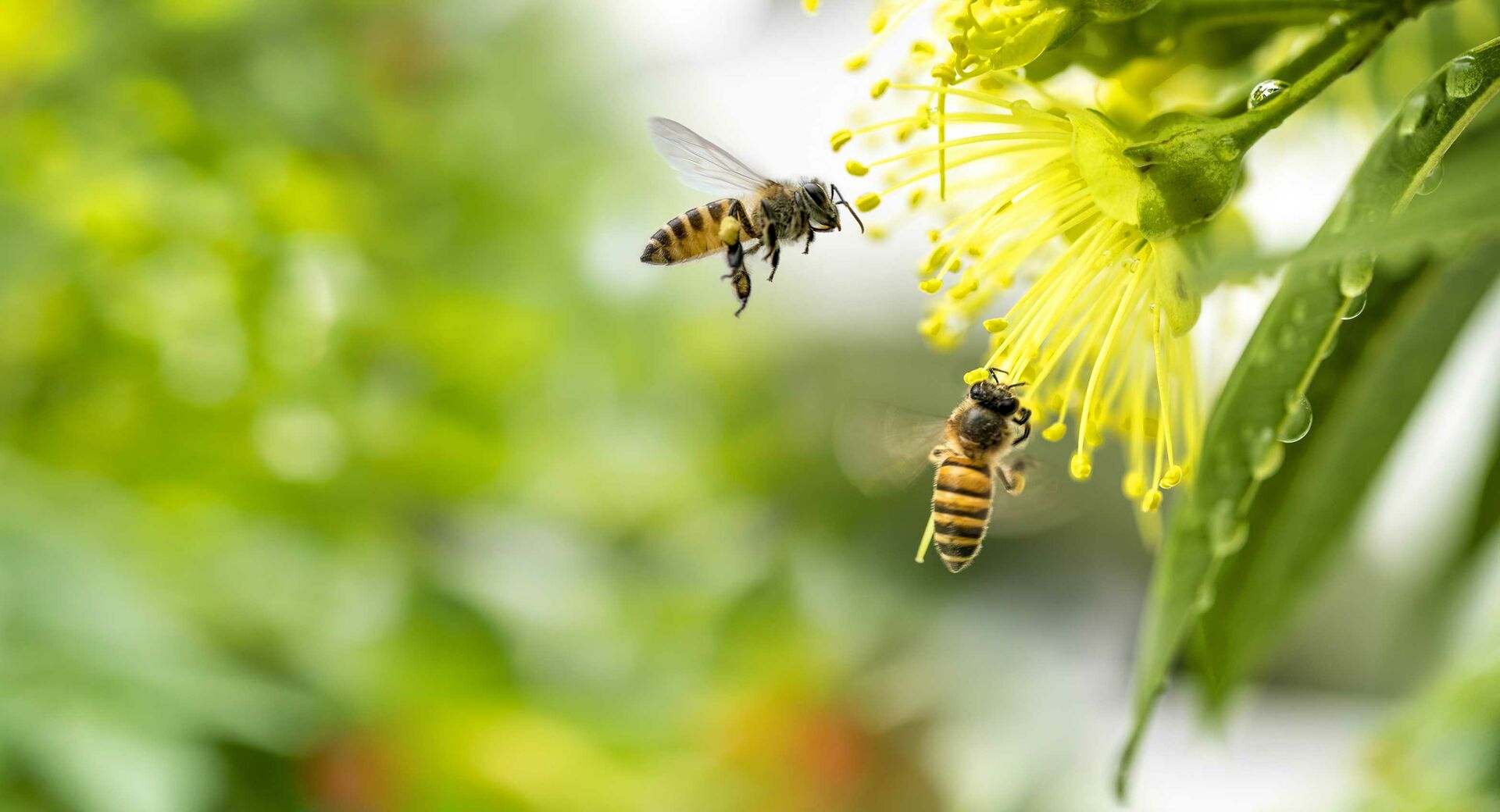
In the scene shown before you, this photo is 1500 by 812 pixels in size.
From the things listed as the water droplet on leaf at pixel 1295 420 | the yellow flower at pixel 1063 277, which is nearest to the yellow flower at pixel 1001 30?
the yellow flower at pixel 1063 277

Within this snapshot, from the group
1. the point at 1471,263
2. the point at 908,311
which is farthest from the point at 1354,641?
the point at 1471,263

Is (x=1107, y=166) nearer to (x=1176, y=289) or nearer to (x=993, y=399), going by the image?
(x=1176, y=289)

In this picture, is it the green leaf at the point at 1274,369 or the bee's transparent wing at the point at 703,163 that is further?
the bee's transparent wing at the point at 703,163

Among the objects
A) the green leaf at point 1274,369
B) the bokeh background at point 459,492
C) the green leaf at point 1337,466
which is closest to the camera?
the green leaf at point 1274,369

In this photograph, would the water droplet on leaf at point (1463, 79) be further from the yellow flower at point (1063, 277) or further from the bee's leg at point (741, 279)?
the bee's leg at point (741, 279)

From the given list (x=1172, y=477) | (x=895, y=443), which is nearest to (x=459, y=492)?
(x=895, y=443)

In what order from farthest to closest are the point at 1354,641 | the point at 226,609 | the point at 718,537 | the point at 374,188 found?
the point at 1354,641, the point at 718,537, the point at 374,188, the point at 226,609

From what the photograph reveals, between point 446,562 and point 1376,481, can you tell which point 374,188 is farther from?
point 1376,481
